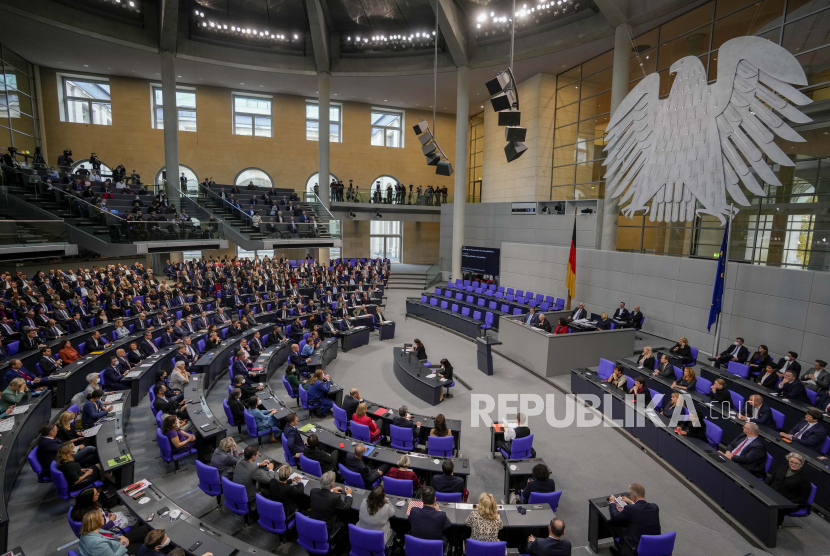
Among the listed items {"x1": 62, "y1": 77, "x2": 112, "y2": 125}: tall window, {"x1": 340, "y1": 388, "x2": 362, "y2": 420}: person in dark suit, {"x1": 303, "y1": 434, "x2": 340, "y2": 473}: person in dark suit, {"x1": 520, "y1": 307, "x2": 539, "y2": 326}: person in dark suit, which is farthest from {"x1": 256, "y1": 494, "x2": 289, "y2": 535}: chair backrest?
{"x1": 62, "y1": 77, "x2": 112, "y2": 125}: tall window

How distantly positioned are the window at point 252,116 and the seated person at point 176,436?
87.9 feet

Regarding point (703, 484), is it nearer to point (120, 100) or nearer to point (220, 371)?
point (220, 371)

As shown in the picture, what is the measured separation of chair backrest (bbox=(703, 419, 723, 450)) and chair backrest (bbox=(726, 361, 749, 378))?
3527 mm

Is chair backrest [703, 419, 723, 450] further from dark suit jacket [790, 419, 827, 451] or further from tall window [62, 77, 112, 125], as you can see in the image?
tall window [62, 77, 112, 125]

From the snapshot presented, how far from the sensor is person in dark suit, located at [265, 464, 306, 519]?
5043 mm

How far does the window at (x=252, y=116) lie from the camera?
28906 mm

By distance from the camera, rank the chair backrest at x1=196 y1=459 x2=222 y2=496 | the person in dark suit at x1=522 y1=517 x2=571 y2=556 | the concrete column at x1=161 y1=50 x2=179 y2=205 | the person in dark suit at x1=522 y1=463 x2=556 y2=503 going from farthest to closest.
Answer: the concrete column at x1=161 y1=50 x2=179 y2=205
the chair backrest at x1=196 y1=459 x2=222 y2=496
the person in dark suit at x1=522 y1=463 x2=556 y2=503
the person in dark suit at x1=522 y1=517 x2=571 y2=556

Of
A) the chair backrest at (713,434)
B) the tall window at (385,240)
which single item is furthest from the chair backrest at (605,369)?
the tall window at (385,240)

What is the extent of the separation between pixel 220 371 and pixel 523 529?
855 centimetres

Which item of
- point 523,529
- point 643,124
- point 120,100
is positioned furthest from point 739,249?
point 120,100

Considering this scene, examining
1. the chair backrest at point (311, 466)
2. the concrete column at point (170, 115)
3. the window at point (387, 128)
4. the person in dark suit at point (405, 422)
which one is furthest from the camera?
the window at point (387, 128)

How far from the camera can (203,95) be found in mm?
27750

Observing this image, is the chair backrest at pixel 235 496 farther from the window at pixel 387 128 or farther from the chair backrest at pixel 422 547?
the window at pixel 387 128

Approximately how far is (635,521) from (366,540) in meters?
2.90
